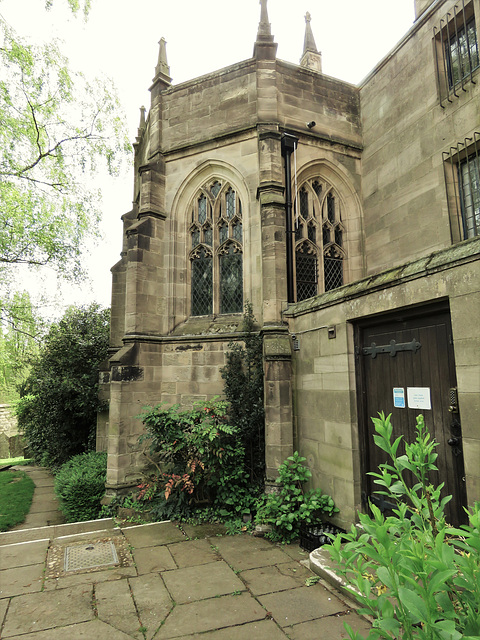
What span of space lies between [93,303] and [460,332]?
11.4 meters

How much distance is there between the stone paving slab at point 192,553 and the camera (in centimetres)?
465

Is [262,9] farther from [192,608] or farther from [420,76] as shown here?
[192,608]

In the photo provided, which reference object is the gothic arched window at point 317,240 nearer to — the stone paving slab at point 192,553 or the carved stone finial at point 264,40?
the carved stone finial at point 264,40

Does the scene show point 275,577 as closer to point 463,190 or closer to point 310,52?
point 463,190

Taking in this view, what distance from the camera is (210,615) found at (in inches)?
137

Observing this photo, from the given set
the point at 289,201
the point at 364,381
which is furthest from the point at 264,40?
the point at 364,381

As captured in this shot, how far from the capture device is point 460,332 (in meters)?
3.59

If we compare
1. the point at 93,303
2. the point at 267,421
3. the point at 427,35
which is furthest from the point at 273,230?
the point at 93,303

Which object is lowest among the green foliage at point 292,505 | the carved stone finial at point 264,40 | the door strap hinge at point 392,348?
the green foliage at point 292,505

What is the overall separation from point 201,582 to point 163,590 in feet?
1.31

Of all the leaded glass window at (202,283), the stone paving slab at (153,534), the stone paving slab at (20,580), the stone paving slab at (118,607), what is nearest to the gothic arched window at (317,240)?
the leaded glass window at (202,283)

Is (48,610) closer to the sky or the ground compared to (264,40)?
closer to the ground

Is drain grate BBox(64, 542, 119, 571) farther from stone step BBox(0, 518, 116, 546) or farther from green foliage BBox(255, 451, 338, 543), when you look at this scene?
green foliage BBox(255, 451, 338, 543)

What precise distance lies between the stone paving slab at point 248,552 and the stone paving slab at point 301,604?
0.73 m
